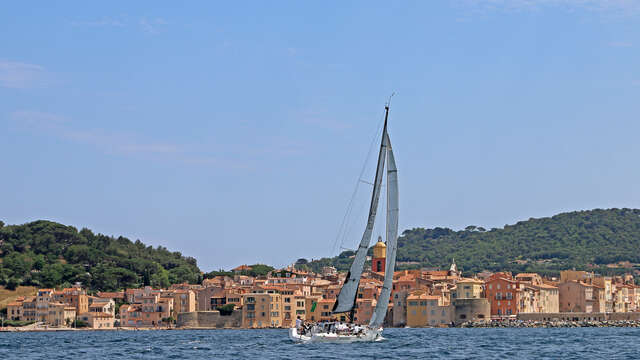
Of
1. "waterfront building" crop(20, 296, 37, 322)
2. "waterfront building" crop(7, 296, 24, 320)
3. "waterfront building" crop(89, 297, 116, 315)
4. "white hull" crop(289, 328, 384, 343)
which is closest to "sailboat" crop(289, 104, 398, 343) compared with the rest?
"white hull" crop(289, 328, 384, 343)

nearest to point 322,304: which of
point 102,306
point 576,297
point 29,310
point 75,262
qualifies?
point 102,306

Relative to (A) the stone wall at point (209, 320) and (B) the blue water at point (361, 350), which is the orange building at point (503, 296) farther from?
(B) the blue water at point (361, 350)

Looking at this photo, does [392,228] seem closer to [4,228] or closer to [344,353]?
[344,353]

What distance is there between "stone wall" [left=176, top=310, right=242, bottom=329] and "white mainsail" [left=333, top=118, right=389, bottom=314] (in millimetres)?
75756

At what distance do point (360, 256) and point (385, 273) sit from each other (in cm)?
186

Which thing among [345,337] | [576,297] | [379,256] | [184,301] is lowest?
[345,337]

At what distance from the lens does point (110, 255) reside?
190500mm

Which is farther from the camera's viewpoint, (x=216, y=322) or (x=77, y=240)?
(x=77, y=240)

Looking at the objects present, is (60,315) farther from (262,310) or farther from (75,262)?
(75,262)

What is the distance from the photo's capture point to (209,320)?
14112 centimetres

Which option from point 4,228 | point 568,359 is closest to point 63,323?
point 4,228

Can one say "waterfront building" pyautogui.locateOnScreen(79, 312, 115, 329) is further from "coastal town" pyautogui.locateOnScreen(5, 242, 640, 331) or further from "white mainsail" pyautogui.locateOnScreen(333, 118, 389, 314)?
"white mainsail" pyautogui.locateOnScreen(333, 118, 389, 314)

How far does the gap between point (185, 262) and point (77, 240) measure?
20068 millimetres

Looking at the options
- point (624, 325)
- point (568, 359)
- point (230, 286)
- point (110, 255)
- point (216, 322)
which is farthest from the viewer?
point (110, 255)
